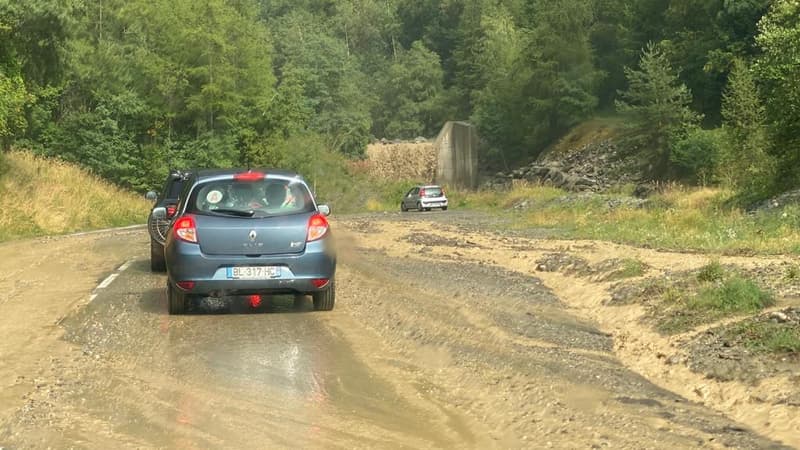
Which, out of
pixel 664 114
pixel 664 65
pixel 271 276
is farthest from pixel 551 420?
pixel 664 65

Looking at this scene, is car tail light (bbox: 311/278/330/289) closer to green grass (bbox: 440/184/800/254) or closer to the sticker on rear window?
the sticker on rear window

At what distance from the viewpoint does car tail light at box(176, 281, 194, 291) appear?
11898mm

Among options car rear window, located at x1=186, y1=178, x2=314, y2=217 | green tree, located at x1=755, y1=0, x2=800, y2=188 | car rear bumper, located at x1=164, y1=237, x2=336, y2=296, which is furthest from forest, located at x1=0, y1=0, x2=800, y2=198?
car rear bumper, located at x1=164, y1=237, x2=336, y2=296

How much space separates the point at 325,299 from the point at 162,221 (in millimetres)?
6841

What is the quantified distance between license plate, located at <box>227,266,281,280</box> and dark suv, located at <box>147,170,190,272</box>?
6.10 meters

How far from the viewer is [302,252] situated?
1215cm

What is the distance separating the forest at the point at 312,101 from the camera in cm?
3653

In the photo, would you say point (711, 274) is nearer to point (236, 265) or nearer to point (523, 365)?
point (523, 365)

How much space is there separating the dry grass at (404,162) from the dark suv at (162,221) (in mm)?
71384

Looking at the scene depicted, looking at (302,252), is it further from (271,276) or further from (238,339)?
(238,339)

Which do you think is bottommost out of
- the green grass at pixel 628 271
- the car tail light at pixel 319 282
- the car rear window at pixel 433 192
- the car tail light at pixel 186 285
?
the car rear window at pixel 433 192

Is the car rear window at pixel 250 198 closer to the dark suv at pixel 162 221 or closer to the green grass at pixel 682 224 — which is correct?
the dark suv at pixel 162 221

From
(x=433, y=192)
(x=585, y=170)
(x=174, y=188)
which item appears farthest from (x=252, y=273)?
(x=585, y=170)

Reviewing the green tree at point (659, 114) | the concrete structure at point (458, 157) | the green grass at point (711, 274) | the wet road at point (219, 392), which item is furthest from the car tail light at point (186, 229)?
the concrete structure at point (458, 157)
